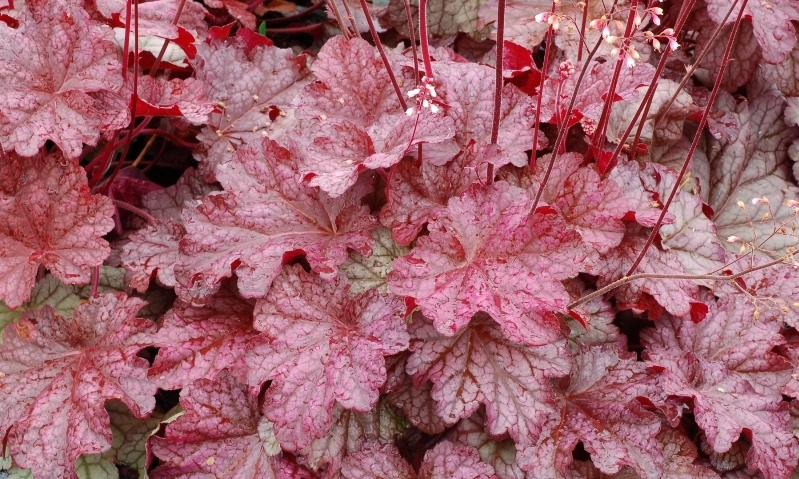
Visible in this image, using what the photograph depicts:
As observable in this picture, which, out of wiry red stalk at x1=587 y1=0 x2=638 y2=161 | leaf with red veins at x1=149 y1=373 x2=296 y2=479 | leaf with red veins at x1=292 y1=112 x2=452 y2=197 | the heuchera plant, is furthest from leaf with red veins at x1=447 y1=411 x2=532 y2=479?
wiry red stalk at x1=587 y1=0 x2=638 y2=161

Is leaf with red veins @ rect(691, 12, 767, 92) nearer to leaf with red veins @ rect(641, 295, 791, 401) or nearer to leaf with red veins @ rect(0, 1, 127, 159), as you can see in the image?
leaf with red veins @ rect(641, 295, 791, 401)

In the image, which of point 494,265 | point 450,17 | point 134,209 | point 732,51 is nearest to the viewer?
point 494,265

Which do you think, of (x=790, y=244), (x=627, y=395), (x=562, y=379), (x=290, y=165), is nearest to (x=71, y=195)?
(x=290, y=165)

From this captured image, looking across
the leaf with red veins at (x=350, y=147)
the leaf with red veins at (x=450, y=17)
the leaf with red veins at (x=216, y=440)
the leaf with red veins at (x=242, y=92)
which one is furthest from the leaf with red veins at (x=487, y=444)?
the leaf with red veins at (x=450, y=17)

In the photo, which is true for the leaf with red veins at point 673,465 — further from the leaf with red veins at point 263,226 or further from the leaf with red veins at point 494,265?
the leaf with red veins at point 263,226

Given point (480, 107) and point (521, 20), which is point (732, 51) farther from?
point (480, 107)

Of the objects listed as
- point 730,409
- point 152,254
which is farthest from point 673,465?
point 152,254

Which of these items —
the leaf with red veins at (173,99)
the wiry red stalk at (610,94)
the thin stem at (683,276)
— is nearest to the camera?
the thin stem at (683,276)
